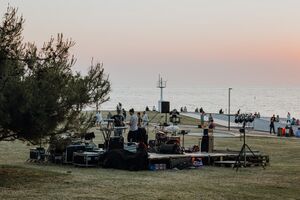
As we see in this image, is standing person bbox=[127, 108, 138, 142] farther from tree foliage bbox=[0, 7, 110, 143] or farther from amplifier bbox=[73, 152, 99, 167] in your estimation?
tree foliage bbox=[0, 7, 110, 143]

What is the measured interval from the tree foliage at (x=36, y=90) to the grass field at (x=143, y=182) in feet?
4.53

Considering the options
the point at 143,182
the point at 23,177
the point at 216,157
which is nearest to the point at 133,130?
the point at 216,157

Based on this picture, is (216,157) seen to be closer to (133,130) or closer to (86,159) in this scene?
(86,159)

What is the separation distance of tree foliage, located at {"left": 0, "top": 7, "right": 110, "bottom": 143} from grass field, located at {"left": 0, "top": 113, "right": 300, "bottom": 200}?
4.53ft

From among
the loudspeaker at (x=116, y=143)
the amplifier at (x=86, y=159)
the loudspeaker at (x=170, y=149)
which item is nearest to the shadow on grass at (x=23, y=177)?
the amplifier at (x=86, y=159)

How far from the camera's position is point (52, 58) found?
52.0 feet

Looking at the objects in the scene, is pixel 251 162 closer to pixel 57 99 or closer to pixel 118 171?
pixel 118 171

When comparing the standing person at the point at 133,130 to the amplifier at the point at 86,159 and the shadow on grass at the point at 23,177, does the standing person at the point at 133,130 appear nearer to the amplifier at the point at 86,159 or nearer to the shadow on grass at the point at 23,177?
the amplifier at the point at 86,159

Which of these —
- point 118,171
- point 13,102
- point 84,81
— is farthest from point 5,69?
point 118,171

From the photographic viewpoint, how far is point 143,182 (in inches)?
641

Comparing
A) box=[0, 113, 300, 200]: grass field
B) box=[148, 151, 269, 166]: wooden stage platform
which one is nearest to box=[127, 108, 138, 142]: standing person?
box=[148, 151, 269, 166]: wooden stage platform

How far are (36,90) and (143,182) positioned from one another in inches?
151

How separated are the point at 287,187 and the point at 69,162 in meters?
7.61

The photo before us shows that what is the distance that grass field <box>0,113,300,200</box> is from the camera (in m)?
14.1
